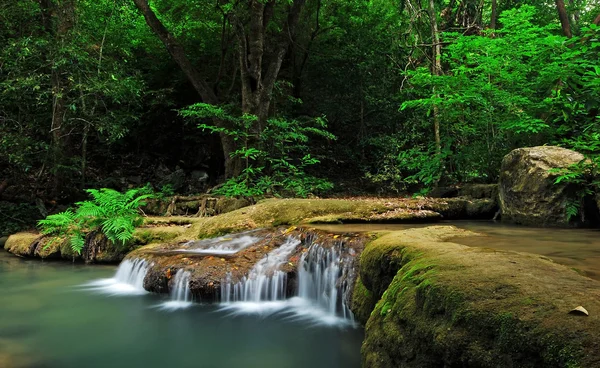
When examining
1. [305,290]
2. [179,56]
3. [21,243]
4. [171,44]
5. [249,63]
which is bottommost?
[305,290]

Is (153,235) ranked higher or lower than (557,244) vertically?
lower

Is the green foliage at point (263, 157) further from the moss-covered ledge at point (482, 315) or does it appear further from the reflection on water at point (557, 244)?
the moss-covered ledge at point (482, 315)

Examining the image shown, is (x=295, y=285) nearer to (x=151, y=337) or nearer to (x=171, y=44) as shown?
(x=151, y=337)

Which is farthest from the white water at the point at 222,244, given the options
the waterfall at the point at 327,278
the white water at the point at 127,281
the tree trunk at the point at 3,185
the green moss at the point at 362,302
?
the tree trunk at the point at 3,185

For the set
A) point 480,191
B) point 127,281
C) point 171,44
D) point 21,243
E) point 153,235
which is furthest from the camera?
point 171,44

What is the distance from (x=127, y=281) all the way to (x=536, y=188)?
6.92 meters

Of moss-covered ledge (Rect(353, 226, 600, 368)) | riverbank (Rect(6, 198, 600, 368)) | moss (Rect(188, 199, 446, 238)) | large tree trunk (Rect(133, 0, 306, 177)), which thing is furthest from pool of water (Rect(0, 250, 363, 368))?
large tree trunk (Rect(133, 0, 306, 177))

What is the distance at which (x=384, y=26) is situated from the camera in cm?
1609

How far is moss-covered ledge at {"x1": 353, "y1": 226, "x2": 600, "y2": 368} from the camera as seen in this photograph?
157 cm

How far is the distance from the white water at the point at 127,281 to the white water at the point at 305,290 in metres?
1.66

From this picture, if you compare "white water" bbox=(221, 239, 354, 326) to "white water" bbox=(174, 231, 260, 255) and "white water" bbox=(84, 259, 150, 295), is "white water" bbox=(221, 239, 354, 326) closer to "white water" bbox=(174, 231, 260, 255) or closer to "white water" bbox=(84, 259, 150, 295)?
"white water" bbox=(174, 231, 260, 255)

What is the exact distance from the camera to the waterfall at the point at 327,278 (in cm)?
482

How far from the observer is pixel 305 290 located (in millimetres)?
5328

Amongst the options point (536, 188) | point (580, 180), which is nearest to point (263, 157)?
point (536, 188)
